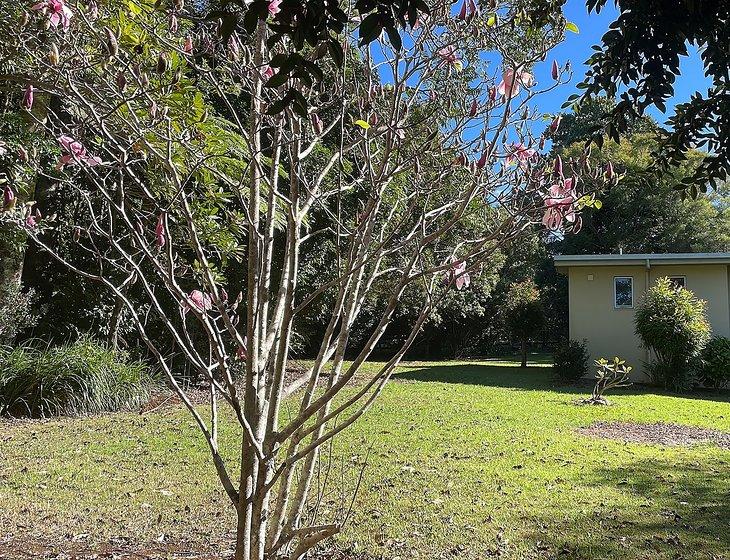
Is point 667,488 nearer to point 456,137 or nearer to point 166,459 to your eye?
point 456,137

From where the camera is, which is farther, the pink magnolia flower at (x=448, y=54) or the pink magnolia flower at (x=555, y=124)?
the pink magnolia flower at (x=448, y=54)

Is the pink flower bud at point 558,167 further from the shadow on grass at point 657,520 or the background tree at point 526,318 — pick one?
the background tree at point 526,318

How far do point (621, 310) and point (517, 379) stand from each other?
10.3 ft

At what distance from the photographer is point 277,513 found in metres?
2.35

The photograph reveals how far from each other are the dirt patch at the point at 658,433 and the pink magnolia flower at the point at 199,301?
6.38m

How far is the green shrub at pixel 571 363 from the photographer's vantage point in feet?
45.6

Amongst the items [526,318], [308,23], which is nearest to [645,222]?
[526,318]

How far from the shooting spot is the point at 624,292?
49.2 ft

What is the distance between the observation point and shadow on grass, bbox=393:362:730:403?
1232 cm

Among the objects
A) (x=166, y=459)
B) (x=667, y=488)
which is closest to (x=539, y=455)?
(x=667, y=488)

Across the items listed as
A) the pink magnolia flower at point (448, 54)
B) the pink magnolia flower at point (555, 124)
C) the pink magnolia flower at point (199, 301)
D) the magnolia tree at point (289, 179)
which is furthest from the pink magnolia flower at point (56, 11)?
the pink magnolia flower at point (555, 124)

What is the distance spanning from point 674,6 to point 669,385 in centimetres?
1196

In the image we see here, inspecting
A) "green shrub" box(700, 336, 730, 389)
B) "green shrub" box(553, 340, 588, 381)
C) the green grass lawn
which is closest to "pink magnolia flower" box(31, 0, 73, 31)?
the green grass lawn

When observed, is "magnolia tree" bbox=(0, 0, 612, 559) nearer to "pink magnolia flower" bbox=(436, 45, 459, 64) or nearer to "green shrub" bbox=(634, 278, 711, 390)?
"pink magnolia flower" bbox=(436, 45, 459, 64)
